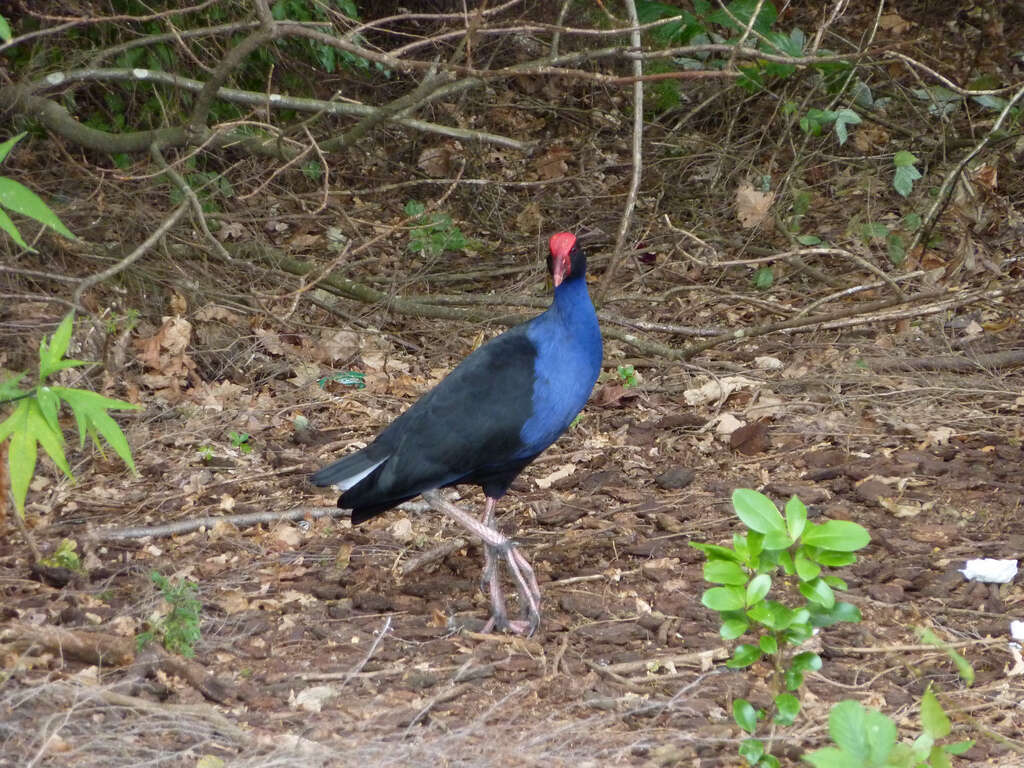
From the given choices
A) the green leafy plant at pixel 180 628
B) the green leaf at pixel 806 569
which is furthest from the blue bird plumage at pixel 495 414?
the green leaf at pixel 806 569

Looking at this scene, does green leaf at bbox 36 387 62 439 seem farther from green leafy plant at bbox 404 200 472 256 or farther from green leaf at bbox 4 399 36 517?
green leafy plant at bbox 404 200 472 256

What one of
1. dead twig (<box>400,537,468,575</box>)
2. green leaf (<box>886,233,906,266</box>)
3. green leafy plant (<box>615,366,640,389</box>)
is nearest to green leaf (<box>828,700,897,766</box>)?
dead twig (<box>400,537,468,575</box>)

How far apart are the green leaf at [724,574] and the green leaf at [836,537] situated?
17 centimetres

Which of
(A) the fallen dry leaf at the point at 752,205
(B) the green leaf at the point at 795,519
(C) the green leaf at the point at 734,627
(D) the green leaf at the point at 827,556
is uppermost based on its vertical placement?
(B) the green leaf at the point at 795,519

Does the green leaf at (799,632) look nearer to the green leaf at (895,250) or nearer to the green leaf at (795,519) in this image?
the green leaf at (795,519)

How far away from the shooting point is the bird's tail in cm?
411

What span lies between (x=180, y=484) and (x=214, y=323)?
154cm

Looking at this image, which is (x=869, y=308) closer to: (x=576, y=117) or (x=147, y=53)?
(x=576, y=117)

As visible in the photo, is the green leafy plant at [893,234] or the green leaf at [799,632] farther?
the green leafy plant at [893,234]

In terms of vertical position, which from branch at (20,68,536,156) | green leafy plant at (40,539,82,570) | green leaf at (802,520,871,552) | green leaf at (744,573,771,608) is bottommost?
green leafy plant at (40,539,82,570)

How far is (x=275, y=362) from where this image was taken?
20.1 feet

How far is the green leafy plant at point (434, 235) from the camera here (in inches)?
271

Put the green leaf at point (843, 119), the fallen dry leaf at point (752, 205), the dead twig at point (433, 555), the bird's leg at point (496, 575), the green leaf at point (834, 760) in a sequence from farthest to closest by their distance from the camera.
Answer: the fallen dry leaf at point (752, 205)
the green leaf at point (843, 119)
the dead twig at point (433, 555)
the bird's leg at point (496, 575)
the green leaf at point (834, 760)

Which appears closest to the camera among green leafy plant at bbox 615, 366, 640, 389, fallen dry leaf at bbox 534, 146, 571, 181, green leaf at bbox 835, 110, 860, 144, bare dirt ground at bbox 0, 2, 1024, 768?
bare dirt ground at bbox 0, 2, 1024, 768
